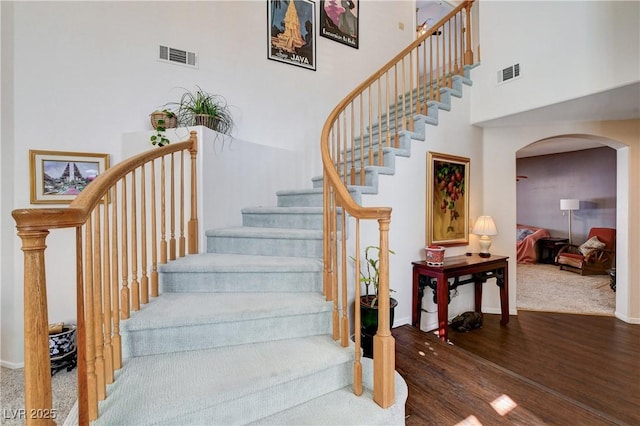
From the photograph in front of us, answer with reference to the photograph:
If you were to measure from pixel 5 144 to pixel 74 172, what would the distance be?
0.50 meters

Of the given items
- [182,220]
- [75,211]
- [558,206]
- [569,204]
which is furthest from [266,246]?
[558,206]

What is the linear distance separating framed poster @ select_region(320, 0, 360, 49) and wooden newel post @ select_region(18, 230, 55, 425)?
3.85 m

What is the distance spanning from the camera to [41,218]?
81 cm

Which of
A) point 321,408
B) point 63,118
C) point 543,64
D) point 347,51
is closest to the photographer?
point 321,408

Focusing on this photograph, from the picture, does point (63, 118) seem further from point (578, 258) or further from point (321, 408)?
point (578, 258)

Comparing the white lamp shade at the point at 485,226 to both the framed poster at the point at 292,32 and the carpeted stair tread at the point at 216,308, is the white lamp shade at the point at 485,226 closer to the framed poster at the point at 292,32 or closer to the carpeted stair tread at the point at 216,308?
the carpeted stair tread at the point at 216,308

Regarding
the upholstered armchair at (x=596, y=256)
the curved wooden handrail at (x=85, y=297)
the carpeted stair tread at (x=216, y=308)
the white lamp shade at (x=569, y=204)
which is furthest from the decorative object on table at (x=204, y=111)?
the white lamp shade at (x=569, y=204)

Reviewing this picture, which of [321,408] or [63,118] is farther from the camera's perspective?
[63,118]

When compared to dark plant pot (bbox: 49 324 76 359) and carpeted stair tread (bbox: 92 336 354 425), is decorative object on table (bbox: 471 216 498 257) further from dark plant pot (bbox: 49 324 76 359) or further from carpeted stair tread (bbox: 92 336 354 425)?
dark plant pot (bbox: 49 324 76 359)

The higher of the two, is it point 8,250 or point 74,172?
point 74,172

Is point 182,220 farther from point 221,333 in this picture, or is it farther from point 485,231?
point 485,231

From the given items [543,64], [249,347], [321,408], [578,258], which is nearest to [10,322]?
[249,347]

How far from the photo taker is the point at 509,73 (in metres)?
3.20

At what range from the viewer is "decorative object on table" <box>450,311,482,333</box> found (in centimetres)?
310
